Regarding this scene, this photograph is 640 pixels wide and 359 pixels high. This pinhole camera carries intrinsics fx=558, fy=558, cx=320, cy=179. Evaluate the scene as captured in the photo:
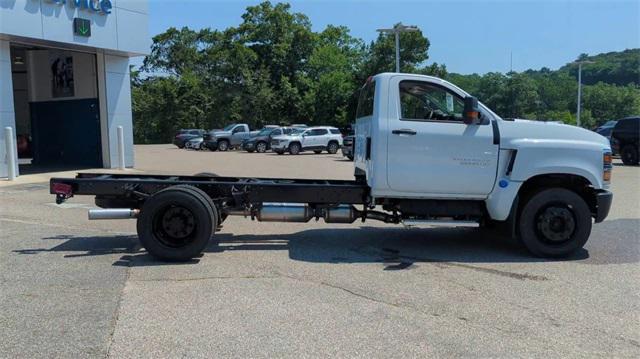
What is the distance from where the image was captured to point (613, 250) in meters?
7.74

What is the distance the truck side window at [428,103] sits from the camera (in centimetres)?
732

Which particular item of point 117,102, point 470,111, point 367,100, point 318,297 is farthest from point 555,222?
point 117,102

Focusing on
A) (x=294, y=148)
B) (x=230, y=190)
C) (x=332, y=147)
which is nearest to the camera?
(x=230, y=190)

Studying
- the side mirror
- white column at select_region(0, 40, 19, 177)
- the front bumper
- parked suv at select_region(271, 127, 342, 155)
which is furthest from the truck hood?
parked suv at select_region(271, 127, 342, 155)

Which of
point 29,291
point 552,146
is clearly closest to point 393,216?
point 552,146

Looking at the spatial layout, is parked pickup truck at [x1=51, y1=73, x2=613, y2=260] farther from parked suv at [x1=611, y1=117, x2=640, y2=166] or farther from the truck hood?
parked suv at [x1=611, y1=117, x2=640, y2=166]

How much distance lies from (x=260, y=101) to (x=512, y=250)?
189 feet

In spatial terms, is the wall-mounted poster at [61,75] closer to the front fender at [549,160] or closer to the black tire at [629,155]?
the front fender at [549,160]

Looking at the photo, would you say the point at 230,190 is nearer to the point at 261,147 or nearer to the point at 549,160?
the point at 549,160

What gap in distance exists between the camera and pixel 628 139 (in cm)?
2317

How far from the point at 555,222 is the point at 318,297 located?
138 inches

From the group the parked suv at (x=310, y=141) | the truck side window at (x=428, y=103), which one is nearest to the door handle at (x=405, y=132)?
the truck side window at (x=428, y=103)

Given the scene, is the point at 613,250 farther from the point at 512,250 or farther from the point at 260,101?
the point at 260,101

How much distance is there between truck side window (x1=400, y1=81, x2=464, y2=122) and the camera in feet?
24.0
